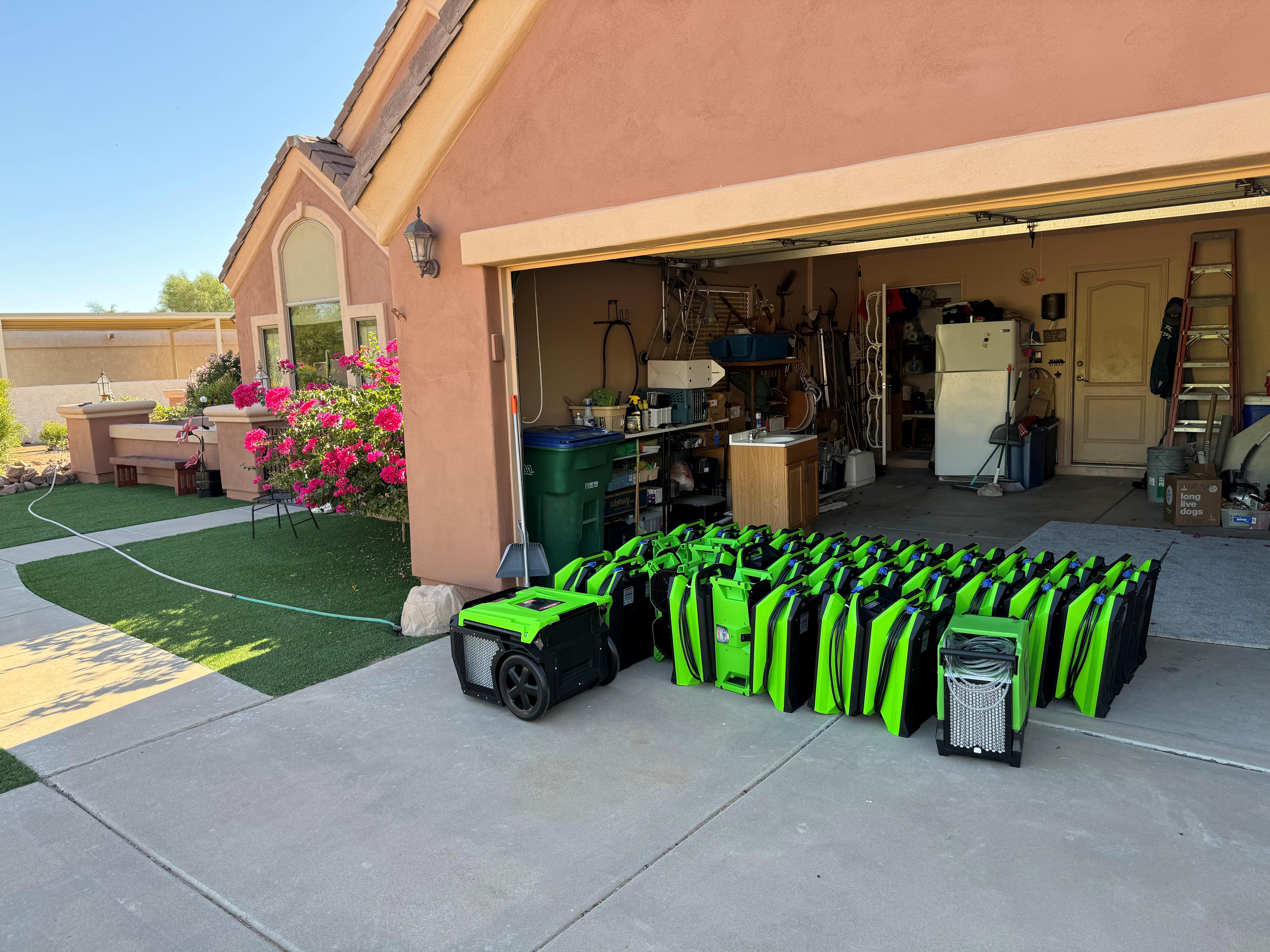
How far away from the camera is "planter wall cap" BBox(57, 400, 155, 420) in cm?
1313

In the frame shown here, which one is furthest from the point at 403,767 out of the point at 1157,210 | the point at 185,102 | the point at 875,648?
the point at 185,102

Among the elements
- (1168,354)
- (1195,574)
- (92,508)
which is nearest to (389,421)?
(1195,574)

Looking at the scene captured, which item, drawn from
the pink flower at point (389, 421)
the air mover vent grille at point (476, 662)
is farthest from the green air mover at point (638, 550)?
the pink flower at point (389, 421)

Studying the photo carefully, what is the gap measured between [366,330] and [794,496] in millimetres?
6663

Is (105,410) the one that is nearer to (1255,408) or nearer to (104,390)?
(104,390)

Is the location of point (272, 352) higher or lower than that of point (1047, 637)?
higher

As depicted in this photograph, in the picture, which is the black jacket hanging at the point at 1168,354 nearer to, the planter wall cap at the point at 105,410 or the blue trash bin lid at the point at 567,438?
the blue trash bin lid at the point at 567,438

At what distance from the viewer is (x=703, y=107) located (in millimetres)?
4625

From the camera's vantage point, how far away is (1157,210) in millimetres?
5828

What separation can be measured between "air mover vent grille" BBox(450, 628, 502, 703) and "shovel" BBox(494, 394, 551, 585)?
105 centimetres

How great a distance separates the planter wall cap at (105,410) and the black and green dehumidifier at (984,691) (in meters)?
13.5

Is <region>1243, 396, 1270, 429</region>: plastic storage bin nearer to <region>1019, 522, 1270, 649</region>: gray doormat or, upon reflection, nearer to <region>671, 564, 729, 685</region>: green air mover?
<region>1019, 522, 1270, 649</region>: gray doormat

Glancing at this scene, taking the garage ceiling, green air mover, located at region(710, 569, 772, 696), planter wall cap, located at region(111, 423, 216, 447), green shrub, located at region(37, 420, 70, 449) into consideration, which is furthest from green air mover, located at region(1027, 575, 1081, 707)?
green shrub, located at region(37, 420, 70, 449)

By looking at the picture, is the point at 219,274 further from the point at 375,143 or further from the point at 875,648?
the point at 875,648
